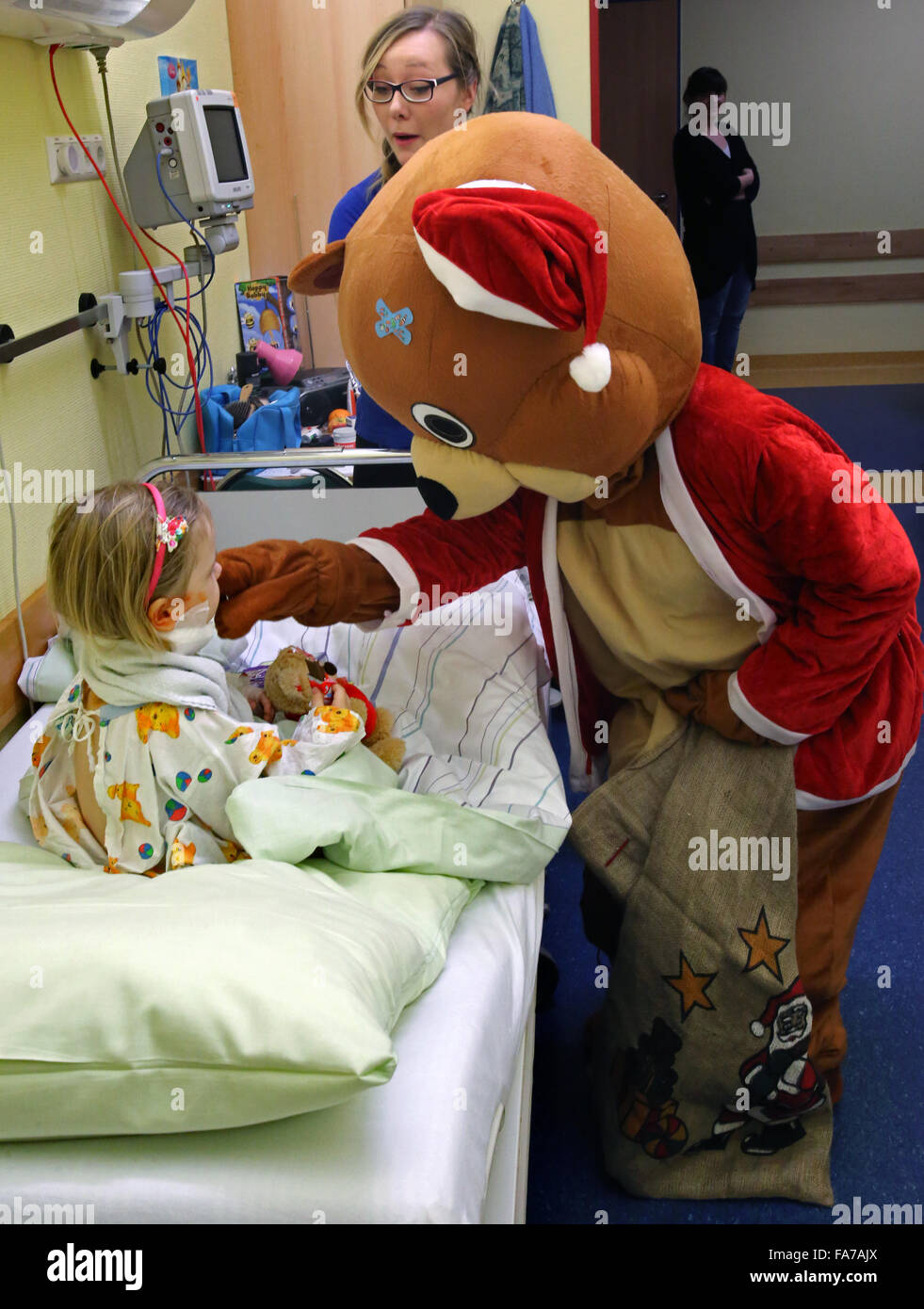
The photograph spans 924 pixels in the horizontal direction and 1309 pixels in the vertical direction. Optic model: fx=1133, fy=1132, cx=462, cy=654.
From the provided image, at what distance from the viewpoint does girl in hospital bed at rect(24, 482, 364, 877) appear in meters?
1.40

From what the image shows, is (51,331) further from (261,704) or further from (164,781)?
(164,781)

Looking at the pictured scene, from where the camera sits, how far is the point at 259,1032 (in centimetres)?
96

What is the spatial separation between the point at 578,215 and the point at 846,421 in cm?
470

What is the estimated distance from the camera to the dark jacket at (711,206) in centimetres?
514

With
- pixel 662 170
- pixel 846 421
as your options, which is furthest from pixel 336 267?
pixel 662 170

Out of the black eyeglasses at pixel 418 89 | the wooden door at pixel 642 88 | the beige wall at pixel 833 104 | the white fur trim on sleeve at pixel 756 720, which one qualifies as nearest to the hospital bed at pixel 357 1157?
the white fur trim on sleeve at pixel 756 720

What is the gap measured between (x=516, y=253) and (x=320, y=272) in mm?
443

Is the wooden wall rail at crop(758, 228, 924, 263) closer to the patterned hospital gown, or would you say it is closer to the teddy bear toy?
the teddy bear toy

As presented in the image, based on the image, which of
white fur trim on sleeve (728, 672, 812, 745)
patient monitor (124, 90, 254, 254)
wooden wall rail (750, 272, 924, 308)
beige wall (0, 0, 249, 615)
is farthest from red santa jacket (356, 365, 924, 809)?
wooden wall rail (750, 272, 924, 308)

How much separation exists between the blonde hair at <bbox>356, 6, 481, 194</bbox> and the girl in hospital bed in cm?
105

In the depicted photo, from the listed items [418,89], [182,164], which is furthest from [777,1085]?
[182,164]

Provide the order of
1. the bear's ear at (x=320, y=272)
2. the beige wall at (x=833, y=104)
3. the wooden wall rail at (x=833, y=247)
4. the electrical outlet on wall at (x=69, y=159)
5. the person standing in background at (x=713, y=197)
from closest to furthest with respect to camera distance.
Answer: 1. the bear's ear at (x=320, y=272)
2. the electrical outlet on wall at (x=69, y=159)
3. the person standing in background at (x=713, y=197)
4. the beige wall at (x=833, y=104)
5. the wooden wall rail at (x=833, y=247)

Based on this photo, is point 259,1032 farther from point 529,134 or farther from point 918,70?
point 918,70

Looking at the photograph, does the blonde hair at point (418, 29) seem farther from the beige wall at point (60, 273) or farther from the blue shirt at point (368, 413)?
Result: the beige wall at point (60, 273)
